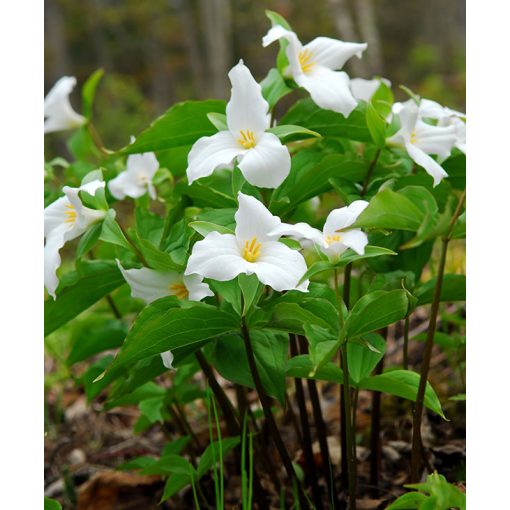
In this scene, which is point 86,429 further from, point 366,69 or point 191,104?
point 366,69

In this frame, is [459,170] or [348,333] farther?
[459,170]

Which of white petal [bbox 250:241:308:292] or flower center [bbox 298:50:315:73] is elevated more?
flower center [bbox 298:50:315:73]

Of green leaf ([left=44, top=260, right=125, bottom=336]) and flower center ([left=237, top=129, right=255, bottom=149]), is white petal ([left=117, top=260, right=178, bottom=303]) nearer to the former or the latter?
green leaf ([left=44, top=260, right=125, bottom=336])

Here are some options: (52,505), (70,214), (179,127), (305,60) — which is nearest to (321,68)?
(305,60)

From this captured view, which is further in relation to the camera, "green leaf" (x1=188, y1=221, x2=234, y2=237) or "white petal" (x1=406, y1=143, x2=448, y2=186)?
"white petal" (x1=406, y1=143, x2=448, y2=186)

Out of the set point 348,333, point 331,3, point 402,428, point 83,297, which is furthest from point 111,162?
point 331,3

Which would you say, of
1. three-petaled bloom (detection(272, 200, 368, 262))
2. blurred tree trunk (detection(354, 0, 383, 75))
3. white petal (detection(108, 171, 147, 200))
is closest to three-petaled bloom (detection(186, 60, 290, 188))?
three-petaled bloom (detection(272, 200, 368, 262))
